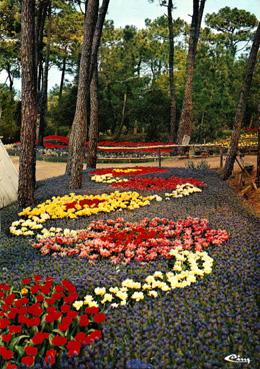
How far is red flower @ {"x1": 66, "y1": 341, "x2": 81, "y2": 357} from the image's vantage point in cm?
328

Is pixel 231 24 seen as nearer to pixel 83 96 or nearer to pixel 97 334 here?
pixel 83 96

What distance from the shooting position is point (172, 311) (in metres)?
4.09

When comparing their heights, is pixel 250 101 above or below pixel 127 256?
above

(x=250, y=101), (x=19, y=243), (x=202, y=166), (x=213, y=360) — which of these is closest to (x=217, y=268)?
(x=213, y=360)

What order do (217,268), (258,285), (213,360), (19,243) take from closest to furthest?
(213,360)
(258,285)
(217,268)
(19,243)

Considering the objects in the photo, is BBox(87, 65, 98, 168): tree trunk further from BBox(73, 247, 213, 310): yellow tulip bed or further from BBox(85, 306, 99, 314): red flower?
BBox(85, 306, 99, 314): red flower

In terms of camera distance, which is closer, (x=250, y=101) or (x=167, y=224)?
(x=167, y=224)

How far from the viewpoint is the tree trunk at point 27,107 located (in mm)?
9164

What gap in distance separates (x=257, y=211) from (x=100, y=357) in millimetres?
8935

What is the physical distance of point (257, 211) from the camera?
11500 mm

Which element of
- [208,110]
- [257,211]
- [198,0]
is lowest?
[257,211]

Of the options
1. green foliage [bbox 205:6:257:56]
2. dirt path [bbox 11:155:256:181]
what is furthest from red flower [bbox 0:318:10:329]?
green foliage [bbox 205:6:257:56]

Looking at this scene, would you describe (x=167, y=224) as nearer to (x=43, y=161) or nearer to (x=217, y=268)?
(x=217, y=268)

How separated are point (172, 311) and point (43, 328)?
46.5 inches
